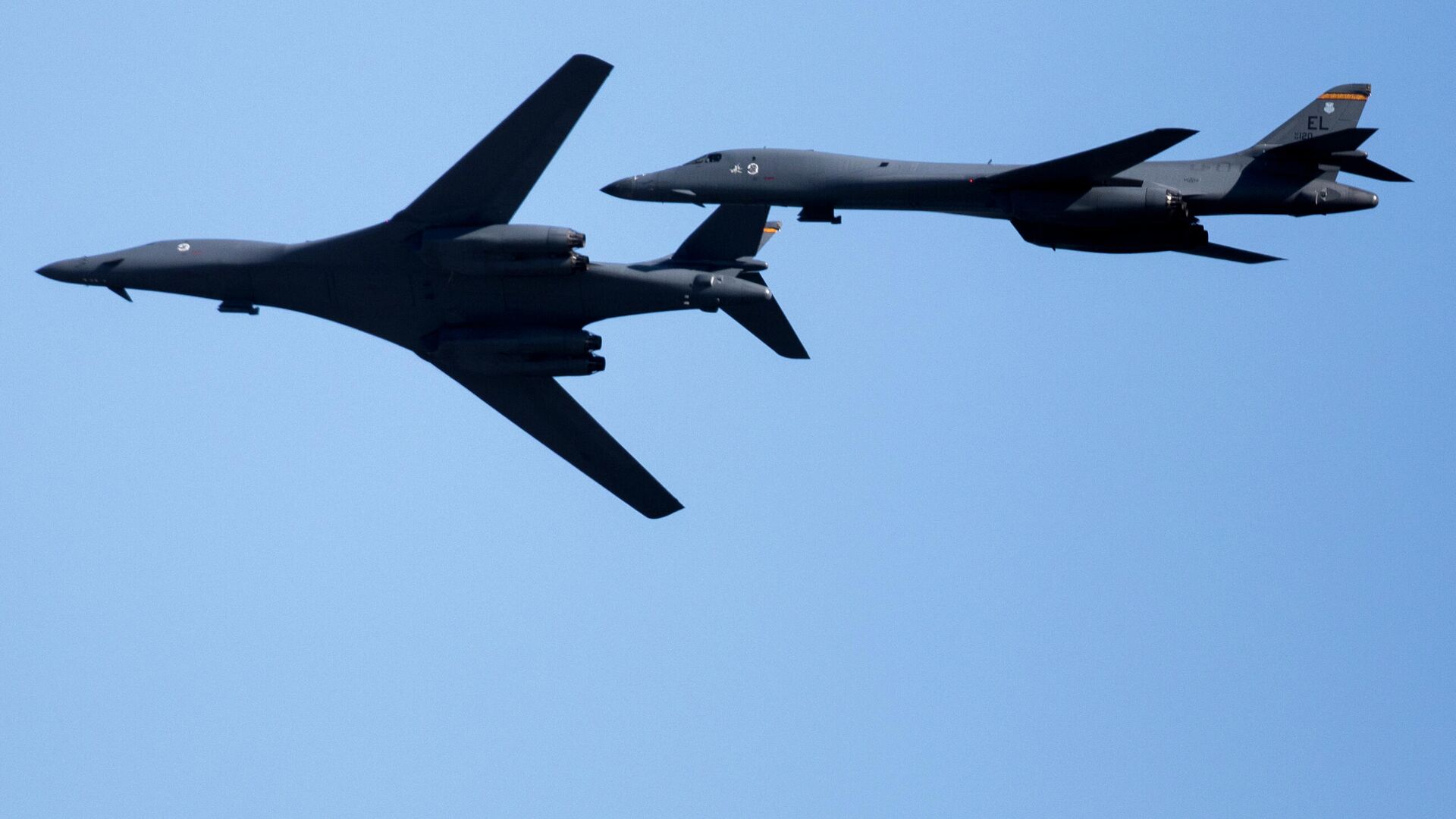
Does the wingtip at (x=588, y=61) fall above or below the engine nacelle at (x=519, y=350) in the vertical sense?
above

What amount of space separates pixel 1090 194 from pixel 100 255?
17.9 m

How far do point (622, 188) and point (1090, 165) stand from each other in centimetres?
905

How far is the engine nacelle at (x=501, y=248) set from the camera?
3231 centimetres

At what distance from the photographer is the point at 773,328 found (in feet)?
114

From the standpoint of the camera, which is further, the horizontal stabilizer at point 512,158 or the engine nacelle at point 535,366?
the engine nacelle at point 535,366

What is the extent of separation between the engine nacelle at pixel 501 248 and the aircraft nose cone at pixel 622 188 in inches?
227

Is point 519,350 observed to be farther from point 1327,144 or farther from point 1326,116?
point 1326,116

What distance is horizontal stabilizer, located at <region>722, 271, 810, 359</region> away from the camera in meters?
34.8

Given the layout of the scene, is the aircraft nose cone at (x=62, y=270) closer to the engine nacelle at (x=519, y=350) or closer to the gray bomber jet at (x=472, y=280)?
the gray bomber jet at (x=472, y=280)

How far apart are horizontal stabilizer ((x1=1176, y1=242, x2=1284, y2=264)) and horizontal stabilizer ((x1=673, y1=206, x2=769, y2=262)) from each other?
353 inches

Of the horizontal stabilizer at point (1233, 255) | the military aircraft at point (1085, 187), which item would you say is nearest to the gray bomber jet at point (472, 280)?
the military aircraft at point (1085, 187)

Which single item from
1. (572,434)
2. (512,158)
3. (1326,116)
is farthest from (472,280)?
(1326,116)

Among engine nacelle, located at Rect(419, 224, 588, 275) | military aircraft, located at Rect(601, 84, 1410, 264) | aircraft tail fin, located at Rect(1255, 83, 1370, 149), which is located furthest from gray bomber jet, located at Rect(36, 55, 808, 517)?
aircraft tail fin, located at Rect(1255, 83, 1370, 149)

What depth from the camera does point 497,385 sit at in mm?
36500
